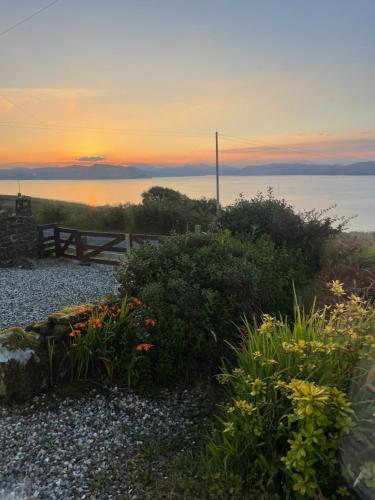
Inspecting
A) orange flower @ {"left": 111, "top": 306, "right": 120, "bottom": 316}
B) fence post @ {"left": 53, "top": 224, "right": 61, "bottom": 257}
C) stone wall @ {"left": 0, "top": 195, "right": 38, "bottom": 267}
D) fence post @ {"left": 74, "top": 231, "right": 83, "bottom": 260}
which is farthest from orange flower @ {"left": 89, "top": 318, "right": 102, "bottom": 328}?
fence post @ {"left": 53, "top": 224, "right": 61, "bottom": 257}

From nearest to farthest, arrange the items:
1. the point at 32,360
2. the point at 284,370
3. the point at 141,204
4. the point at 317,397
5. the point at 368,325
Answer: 1. the point at 317,397
2. the point at 284,370
3. the point at 368,325
4. the point at 32,360
5. the point at 141,204

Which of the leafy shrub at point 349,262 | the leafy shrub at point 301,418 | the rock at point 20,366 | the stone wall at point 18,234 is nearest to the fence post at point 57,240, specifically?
the stone wall at point 18,234

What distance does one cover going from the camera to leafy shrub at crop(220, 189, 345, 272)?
738cm

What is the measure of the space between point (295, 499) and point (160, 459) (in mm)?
1004

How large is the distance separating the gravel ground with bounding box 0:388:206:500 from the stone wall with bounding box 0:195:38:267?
8918 millimetres

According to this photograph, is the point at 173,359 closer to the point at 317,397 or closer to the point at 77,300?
the point at 317,397

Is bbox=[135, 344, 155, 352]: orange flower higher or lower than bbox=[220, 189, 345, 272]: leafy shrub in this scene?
lower

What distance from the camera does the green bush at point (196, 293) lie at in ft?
13.7

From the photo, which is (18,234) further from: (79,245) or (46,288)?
(46,288)

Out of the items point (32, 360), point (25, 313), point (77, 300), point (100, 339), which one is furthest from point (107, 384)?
point (77, 300)

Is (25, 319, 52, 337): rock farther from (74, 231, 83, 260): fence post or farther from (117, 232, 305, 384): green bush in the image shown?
(74, 231, 83, 260): fence post

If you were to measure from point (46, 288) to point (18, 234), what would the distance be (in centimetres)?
390

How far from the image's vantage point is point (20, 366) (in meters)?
3.91

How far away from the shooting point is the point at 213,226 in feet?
26.1
